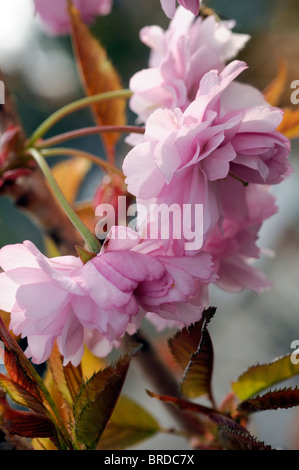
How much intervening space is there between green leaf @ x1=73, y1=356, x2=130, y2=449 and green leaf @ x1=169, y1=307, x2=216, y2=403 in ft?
0.10

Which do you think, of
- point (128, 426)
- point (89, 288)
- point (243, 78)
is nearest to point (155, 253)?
point (89, 288)

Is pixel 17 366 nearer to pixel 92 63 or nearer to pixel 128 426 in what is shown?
pixel 128 426

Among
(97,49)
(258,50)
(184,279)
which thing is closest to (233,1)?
(258,50)

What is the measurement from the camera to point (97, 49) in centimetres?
40

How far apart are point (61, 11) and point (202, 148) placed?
0.32m

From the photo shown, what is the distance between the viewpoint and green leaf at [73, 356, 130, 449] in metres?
0.23

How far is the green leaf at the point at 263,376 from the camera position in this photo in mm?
277

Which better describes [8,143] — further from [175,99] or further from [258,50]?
[258,50]

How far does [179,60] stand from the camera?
31 cm

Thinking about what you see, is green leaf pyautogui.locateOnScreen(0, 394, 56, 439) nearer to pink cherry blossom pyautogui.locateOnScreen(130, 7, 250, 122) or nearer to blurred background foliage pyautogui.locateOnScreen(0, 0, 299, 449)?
pink cherry blossom pyautogui.locateOnScreen(130, 7, 250, 122)

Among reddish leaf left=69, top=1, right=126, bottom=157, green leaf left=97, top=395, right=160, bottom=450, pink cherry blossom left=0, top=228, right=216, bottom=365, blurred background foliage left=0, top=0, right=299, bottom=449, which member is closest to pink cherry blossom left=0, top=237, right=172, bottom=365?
pink cherry blossom left=0, top=228, right=216, bottom=365

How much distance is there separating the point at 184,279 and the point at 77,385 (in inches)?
3.3

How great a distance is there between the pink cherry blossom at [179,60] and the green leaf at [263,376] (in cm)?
16

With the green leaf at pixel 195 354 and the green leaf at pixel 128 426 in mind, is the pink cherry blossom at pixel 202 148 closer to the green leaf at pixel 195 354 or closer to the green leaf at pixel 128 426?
the green leaf at pixel 195 354
